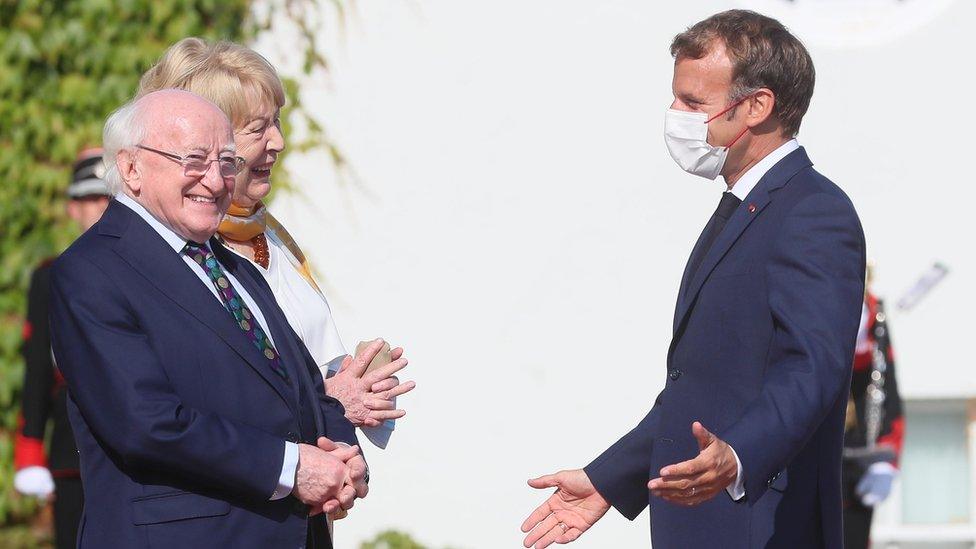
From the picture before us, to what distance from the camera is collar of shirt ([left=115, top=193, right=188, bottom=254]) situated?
3307 millimetres

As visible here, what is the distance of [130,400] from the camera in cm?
307

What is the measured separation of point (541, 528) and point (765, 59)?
130cm

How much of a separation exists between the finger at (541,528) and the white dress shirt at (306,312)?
17.3 inches

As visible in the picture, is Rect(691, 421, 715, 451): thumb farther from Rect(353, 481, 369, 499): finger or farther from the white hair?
the white hair

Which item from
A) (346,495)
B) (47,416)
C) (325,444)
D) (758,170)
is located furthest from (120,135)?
(47,416)

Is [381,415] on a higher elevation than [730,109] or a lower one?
lower

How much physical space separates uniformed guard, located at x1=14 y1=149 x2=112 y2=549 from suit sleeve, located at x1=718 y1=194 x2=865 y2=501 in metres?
2.85

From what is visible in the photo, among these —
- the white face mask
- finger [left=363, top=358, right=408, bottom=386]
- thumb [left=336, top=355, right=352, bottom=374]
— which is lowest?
finger [left=363, top=358, right=408, bottom=386]

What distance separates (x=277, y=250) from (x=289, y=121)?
3.20 m

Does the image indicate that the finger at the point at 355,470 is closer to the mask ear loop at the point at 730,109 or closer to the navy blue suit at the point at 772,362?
the navy blue suit at the point at 772,362

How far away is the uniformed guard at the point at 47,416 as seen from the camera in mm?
5461

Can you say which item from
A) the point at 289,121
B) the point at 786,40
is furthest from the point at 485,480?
the point at 786,40

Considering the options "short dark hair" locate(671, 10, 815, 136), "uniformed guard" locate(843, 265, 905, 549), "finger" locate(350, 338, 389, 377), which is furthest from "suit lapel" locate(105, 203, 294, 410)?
"uniformed guard" locate(843, 265, 905, 549)

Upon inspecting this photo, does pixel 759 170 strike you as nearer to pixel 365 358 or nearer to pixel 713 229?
pixel 713 229
